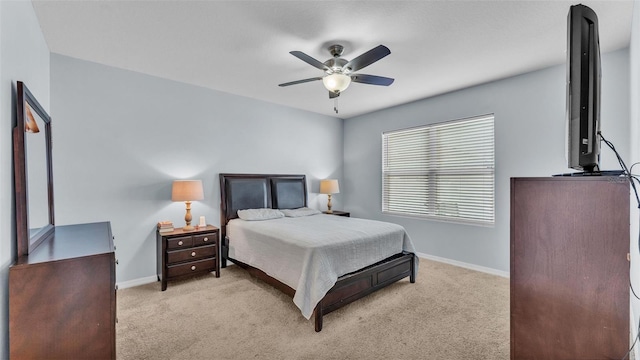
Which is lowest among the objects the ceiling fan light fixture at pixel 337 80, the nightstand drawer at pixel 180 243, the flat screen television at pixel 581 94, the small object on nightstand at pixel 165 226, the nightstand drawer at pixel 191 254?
the nightstand drawer at pixel 191 254

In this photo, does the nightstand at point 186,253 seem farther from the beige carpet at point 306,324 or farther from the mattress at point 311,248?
the mattress at point 311,248

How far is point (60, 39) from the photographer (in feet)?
8.50

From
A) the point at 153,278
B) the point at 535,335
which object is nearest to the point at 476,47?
the point at 535,335

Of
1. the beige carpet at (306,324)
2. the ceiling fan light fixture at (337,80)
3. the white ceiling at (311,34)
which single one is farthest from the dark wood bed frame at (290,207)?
the ceiling fan light fixture at (337,80)

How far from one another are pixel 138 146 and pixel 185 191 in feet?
2.72

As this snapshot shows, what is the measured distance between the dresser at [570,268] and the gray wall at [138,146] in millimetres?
3712

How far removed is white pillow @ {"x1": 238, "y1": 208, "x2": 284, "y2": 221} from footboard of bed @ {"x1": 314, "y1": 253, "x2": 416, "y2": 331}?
5.68 ft

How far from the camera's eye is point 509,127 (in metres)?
3.55

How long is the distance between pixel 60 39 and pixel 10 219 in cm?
207

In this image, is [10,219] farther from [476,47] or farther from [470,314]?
[476,47]

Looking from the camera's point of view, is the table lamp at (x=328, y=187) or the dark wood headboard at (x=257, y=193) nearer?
the dark wood headboard at (x=257, y=193)

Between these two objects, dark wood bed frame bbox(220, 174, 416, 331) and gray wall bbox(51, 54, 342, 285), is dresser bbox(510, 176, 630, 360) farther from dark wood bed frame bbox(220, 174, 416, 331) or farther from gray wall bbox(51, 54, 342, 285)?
gray wall bbox(51, 54, 342, 285)

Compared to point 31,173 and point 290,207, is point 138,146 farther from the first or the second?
point 290,207

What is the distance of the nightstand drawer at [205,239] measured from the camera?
3.43m
